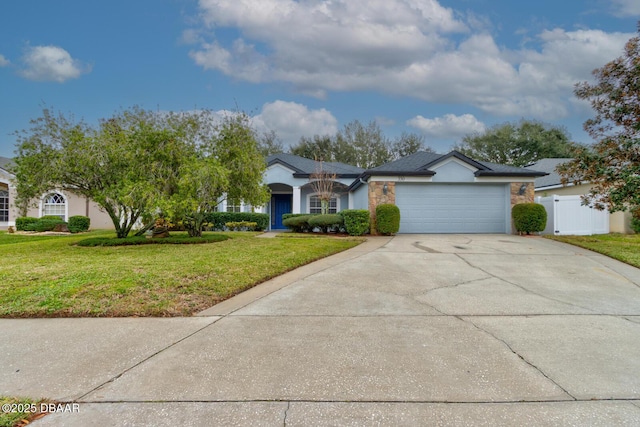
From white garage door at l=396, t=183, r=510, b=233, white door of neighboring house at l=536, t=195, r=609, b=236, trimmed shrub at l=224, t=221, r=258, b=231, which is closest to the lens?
white door of neighboring house at l=536, t=195, r=609, b=236

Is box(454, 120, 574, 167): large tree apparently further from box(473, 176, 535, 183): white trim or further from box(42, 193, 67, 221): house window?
box(42, 193, 67, 221): house window

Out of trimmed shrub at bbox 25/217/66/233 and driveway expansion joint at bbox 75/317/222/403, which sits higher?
trimmed shrub at bbox 25/217/66/233

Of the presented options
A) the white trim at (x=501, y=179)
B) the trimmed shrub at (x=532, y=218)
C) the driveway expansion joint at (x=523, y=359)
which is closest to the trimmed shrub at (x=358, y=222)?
the white trim at (x=501, y=179)

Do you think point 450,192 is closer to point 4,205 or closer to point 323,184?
point 323,184

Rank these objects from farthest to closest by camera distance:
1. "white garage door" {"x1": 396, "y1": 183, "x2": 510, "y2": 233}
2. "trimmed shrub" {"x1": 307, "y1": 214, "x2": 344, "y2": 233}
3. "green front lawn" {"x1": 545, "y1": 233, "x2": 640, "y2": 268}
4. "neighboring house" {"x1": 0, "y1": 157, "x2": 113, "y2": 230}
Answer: "neighboring house" {"x1": 0, "y1": 157, "x2": 113, "y2": 230} → "white garage door" {"x1": 396, "y1": 183, "x2": 510, "y2": 233} → "trimmed shrub" {"x1": 307, "y1": 214, "x2": 344, "y2": 233} → "green front lawn" {"x1": 545, "y1": 233, "x2": 640, "y2": 268}

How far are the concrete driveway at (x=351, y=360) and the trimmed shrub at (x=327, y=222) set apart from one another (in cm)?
878

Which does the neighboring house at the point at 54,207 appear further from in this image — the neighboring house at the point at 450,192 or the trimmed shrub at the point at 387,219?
the neighboring house at the point at 450,192

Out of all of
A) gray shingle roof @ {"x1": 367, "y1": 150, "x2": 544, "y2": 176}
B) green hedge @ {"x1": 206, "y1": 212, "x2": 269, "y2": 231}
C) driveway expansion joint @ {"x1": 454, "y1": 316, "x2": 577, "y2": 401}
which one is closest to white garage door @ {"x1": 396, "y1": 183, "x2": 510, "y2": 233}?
gray shingle roof @ {"x1": 367, "y1": 150, "x2": 544, "y2": 176}

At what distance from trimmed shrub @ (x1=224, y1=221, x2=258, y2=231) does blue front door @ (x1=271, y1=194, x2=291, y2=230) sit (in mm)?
2958

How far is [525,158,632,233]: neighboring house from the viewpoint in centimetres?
1534

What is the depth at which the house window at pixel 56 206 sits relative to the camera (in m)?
20.2

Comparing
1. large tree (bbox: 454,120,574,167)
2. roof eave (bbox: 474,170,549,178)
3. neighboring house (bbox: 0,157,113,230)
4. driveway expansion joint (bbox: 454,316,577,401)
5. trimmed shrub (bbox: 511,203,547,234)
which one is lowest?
driveway expansion joint (bbox: 454,316,577,401)

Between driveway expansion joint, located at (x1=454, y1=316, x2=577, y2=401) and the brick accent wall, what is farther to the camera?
the brick accent wall

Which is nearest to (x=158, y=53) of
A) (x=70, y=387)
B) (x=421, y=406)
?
(x=70, y=387)
